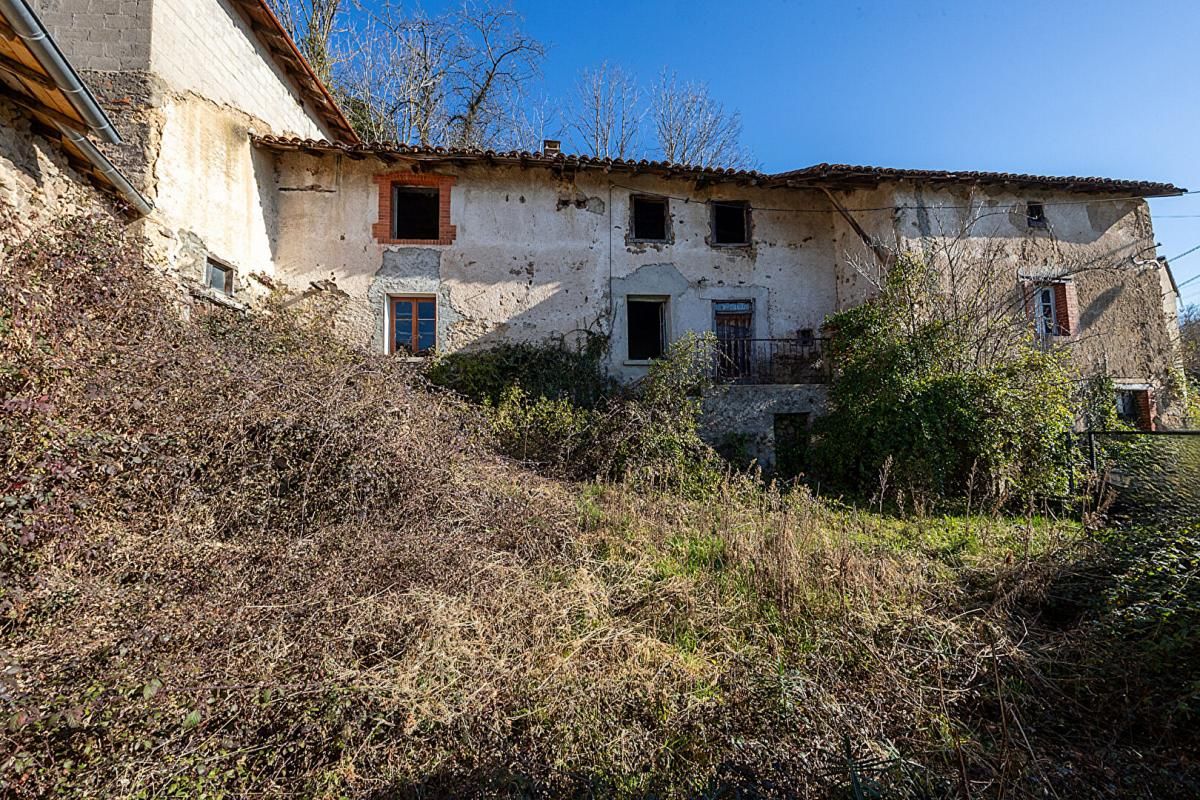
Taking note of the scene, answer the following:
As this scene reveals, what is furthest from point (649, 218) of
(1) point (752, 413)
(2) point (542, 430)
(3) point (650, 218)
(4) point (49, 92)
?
(4) point (49, 92)

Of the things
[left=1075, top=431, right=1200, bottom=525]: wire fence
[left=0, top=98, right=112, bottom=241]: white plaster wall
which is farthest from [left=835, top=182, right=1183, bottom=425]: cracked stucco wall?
[left=0, top=98, right=112, bottom=241]: white plaster wall

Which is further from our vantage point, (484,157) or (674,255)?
(674,255)

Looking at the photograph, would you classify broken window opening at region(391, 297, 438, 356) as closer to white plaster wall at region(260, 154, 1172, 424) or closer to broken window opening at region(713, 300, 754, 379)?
white plaster wall at region(260, 154, 1172, 424)

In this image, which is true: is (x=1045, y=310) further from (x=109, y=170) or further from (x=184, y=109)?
(x=184, y=109)

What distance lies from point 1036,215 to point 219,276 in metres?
16.0

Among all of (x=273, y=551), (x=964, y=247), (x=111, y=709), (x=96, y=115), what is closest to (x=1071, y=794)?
(x=111, y=709)

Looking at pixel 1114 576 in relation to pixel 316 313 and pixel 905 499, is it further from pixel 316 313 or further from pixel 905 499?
pixel 316 313

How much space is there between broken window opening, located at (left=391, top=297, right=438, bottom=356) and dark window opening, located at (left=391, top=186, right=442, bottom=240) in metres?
1.38

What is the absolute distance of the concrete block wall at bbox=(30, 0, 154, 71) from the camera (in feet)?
A: 21.8

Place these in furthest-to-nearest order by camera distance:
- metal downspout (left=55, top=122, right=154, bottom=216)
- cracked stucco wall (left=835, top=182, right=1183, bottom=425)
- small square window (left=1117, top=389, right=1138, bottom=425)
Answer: small square window (left=1117, top=389, right=1138, bottom=425), cracked stucco wall (left=835, top=182, right=1183, bottom=425), metal downspout (left=55, top=122, right=154, bottom=216)

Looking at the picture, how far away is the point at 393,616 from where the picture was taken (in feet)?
10.6

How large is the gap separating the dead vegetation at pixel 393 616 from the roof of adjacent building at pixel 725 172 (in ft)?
18.1

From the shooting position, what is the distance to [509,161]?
33.2 feet

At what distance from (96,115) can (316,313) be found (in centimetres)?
522
